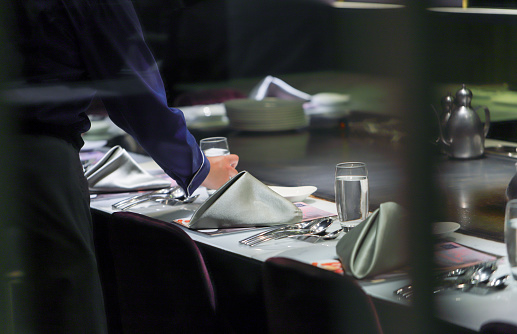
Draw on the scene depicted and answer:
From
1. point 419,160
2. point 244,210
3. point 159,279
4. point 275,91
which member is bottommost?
point 159,279

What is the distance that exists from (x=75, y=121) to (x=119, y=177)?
320 millimetres

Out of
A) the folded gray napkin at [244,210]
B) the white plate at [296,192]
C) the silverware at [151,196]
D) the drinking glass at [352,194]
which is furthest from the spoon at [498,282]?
the silverware at [151,196]

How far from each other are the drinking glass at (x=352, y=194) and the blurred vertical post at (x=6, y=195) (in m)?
0.57

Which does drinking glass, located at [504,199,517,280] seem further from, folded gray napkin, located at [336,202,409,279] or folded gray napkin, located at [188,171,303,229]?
folded gray napkin, located at [188,171,303,229]

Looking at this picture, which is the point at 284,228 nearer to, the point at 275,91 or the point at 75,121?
the point at 75,121

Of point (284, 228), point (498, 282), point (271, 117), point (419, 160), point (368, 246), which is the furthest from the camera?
point (271, 117)

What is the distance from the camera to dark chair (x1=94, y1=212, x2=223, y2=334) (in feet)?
3.79

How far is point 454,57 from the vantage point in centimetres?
52

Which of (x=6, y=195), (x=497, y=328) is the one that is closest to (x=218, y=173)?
(x=6, y=195)

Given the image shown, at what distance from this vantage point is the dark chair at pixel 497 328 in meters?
0.64

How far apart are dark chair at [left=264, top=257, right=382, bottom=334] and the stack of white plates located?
102 centimetres

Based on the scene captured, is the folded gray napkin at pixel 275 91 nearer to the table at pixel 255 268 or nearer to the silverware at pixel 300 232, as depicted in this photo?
the table at pixel 255 268

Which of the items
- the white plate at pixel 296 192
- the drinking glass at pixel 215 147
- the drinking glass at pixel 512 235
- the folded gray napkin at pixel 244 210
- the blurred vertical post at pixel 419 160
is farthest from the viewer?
the drinking glass at pixel 215 147

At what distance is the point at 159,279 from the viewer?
1233 millimetres
